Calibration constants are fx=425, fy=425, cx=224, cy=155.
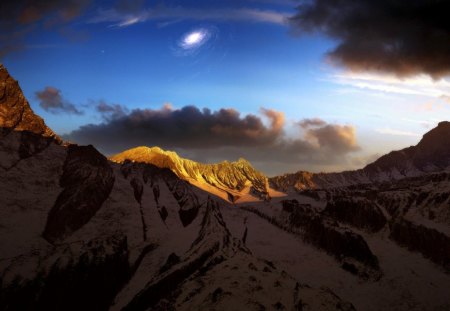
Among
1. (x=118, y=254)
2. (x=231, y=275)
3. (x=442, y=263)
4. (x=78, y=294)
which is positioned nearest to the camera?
(x=231, y=275)

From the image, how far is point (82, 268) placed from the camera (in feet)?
472

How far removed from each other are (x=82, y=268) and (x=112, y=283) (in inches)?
541

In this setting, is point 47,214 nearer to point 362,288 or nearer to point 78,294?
point 78,294

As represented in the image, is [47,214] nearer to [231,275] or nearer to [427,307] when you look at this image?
[231,275]

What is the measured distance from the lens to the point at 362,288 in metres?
166

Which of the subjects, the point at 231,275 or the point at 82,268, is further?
the point at 82,268

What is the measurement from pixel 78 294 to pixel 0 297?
78.7 feet

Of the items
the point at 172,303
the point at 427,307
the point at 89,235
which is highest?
the point at 89,235

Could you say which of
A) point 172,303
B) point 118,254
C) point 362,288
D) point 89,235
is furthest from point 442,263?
point 89,235

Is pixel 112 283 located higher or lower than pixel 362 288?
higher

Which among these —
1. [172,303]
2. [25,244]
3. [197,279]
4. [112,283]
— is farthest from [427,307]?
[25,244]

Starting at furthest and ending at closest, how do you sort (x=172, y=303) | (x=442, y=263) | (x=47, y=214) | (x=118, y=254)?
(x=47, y=214) → (x=442, y=263) → (x=118, y=254) → (x=172, y=303)

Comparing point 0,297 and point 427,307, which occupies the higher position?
point 0,297

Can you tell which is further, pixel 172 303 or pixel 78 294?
pixel 78 294
